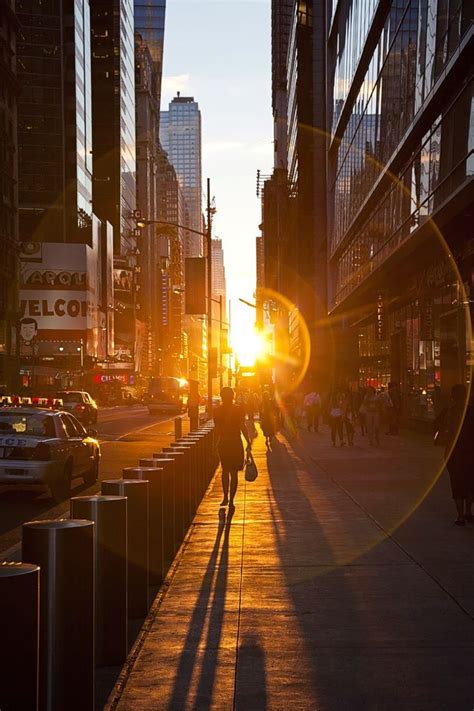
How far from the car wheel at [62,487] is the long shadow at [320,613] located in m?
4.34

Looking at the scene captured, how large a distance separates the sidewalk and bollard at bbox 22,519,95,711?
620mm

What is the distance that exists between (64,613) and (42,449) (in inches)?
467

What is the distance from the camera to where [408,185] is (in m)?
30.7

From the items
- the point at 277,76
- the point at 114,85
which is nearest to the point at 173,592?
the point at 114,85

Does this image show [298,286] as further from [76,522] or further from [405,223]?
[76,522]

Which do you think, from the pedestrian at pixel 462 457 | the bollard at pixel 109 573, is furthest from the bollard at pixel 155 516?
the pedestrian at pixel 462 457

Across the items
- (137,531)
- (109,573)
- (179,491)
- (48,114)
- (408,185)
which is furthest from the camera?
(48,114)

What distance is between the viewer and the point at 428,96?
993 inches

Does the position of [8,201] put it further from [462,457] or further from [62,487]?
[462,457]

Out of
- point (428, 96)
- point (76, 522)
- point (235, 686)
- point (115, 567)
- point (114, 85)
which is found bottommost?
point (235, 686)

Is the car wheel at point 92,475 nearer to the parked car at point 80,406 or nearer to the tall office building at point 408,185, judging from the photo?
the tall office building at point 408,185

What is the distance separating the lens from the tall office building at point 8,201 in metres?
69.1

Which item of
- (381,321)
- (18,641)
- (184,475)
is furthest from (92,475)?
(381,321)

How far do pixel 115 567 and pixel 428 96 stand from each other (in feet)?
68.9
